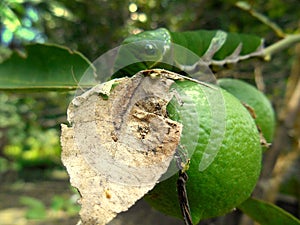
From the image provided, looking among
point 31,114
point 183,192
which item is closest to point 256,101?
point 183,192

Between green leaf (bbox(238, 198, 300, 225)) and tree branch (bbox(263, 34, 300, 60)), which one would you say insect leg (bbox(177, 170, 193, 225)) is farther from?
tree branch (bbox(263, 34, 300, 60))

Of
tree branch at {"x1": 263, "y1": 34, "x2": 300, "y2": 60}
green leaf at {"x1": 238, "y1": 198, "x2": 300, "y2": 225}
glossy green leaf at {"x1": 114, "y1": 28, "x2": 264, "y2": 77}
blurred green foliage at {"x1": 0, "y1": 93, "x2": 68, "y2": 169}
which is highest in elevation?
glossy green leaf at {"x1": 114, "y1": 28, "x2": 264, "y2": 77}

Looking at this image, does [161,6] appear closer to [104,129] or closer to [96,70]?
[96,70]

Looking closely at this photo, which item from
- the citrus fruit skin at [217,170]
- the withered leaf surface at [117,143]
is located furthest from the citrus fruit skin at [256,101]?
the withered leaf surface at [117,143]

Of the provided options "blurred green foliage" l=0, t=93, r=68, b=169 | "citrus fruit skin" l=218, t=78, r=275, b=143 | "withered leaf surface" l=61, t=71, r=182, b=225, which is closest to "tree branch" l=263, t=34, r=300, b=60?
"citrus fruit skin" l=218, t=78, r=275, b=143

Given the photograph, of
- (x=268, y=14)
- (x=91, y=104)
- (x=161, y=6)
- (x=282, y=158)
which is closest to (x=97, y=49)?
(x=161, y=6)

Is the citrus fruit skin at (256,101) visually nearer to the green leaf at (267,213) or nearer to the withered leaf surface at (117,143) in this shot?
the green leaf at (267,213)
